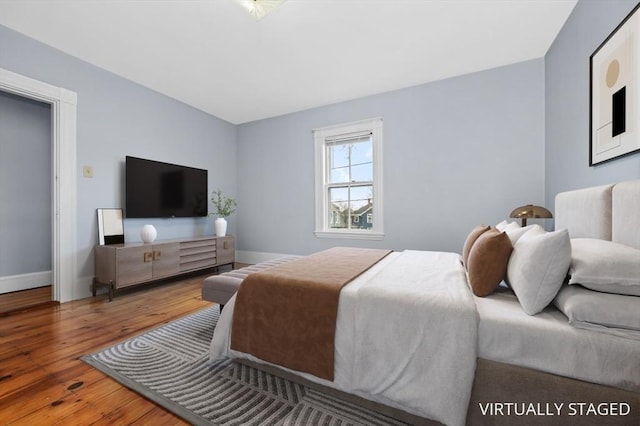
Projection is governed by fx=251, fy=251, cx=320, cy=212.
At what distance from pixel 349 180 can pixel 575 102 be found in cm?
261

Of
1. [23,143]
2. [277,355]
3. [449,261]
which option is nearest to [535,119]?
[449,261]

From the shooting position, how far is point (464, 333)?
1026mm

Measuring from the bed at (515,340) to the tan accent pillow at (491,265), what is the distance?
0.4 inches

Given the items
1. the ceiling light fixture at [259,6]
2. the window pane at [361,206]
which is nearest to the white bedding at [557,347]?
the ceiling light fixture at [259,6]

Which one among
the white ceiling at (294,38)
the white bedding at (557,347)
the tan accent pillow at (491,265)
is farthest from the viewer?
the white ceiling at (294,38)

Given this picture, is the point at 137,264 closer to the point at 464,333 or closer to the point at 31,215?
the point at 31,215

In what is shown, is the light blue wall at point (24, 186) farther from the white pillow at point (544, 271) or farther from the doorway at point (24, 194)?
the white pillow at point (544, 271)

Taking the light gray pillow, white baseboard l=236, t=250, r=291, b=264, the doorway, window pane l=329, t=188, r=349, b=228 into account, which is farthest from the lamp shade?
the doorway

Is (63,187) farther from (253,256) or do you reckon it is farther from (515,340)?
(515,340)

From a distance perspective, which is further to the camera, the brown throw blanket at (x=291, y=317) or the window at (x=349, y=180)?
the window at (x=349, y=180)

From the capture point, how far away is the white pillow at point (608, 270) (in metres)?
0.92

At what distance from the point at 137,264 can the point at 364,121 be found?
3.55 m

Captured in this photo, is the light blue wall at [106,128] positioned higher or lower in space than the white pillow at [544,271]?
higher

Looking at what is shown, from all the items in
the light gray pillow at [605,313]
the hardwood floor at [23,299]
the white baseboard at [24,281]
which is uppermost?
the light gray pillow at [605,313]
